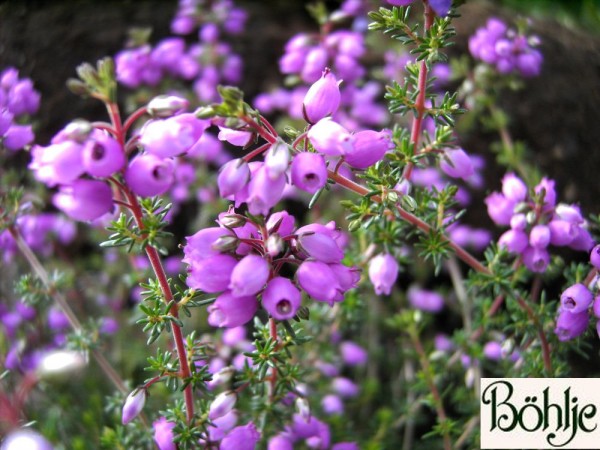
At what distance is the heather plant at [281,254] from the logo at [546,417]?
0.37 ft

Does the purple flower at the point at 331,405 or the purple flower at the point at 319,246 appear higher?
the purple flower at the point at 319,246

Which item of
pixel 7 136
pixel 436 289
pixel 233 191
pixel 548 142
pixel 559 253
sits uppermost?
pixel 233 191

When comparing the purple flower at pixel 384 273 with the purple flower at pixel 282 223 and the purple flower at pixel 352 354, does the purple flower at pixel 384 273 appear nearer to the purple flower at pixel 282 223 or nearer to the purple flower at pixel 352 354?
the purple flower at pixel 282 223

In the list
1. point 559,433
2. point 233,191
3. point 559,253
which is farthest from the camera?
point 559,253

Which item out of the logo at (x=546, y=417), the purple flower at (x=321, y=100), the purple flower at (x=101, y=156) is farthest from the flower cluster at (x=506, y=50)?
the purple flower at (x=101, y=156)

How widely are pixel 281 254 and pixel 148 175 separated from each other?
0.64 m

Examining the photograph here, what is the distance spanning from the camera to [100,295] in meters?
5.36

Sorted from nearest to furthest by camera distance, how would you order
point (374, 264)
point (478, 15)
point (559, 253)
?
point (374, 264)
point (559, 253)
point (478, 15)

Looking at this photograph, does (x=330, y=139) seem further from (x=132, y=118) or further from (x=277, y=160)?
(x=132, y=118)

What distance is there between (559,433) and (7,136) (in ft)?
8.78

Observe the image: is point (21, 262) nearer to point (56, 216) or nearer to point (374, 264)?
point (56, 216)

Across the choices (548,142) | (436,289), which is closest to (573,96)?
(548,142)

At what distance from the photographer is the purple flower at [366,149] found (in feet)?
7.18

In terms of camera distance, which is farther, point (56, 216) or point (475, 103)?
point (56, 216)
